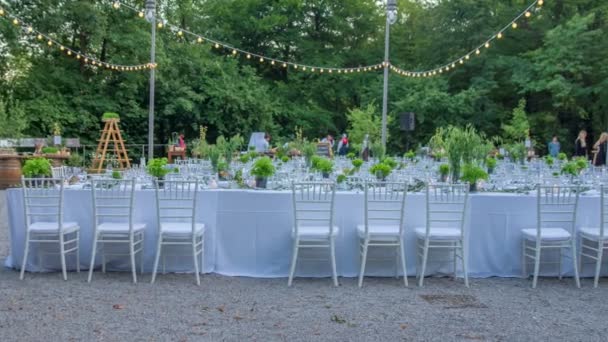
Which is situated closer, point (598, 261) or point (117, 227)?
point (117, 227)

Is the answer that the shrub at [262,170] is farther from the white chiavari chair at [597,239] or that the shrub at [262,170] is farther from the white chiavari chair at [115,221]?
the white chiavari chair at [597,239]

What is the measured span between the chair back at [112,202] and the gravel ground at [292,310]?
1.67 feet

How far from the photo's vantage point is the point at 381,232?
15.7ft

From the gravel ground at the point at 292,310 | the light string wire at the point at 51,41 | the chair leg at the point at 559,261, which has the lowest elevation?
→ the gravel ground at the point at 292,310

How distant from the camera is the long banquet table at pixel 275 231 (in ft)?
16.7

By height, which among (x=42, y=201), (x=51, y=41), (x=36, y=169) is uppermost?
(x=51, y=41)

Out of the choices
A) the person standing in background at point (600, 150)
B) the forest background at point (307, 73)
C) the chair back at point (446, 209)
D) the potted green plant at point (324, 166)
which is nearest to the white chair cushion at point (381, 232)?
the chair back at point (446, 209)

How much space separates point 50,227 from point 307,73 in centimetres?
2079

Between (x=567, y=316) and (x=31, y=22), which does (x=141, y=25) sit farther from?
(x=567, y=316)

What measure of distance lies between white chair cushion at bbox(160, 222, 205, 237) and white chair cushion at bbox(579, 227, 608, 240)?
3342 millimetres

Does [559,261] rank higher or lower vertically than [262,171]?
lower

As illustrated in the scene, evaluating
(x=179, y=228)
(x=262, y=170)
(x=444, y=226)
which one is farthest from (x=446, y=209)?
(x=179, y=228)

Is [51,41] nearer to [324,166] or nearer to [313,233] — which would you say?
[324,166]

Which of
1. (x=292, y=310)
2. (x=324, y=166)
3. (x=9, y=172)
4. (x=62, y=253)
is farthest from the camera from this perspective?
(x=9, y=172)
